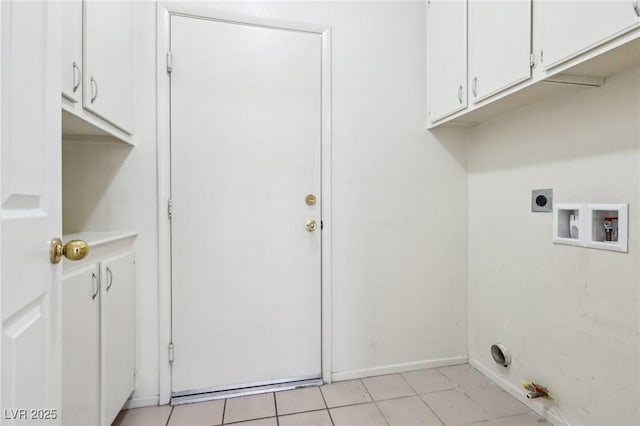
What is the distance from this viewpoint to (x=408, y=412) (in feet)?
4.99

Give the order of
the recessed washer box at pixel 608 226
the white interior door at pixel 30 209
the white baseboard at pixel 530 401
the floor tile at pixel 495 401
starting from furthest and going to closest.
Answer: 1. the floor tile at pixel 495 401
2. the white baseboard at pixel 530 401
3. the recessed washer box at pixel 608 226
4. the white interior door at pixel 30 209

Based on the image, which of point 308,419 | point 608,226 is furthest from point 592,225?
point 308,419

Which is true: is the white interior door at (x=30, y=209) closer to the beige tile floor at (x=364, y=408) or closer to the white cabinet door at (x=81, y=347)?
the white cabinet door at (x=81, y=347)

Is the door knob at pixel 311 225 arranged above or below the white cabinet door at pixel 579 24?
below

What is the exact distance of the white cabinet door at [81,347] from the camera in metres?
0.98

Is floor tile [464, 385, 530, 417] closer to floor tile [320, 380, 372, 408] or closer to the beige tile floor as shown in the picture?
the beige tile floor

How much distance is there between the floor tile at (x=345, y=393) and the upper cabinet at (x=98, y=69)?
168 cm

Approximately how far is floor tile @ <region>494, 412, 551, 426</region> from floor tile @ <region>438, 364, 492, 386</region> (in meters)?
0.28

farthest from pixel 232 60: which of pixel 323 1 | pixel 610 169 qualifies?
pixel 610 169

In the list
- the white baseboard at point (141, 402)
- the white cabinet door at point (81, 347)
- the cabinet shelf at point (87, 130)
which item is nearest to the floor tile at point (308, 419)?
the white baseboard at point (141, 402)

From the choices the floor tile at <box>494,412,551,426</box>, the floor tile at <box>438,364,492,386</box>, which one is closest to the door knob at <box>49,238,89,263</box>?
the floor tile at <box>494,412,551,426</box>

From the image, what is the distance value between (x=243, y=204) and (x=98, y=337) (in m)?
0.85

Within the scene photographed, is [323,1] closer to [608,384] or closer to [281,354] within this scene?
[281,354]

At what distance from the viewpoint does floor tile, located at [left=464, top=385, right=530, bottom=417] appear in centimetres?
151
